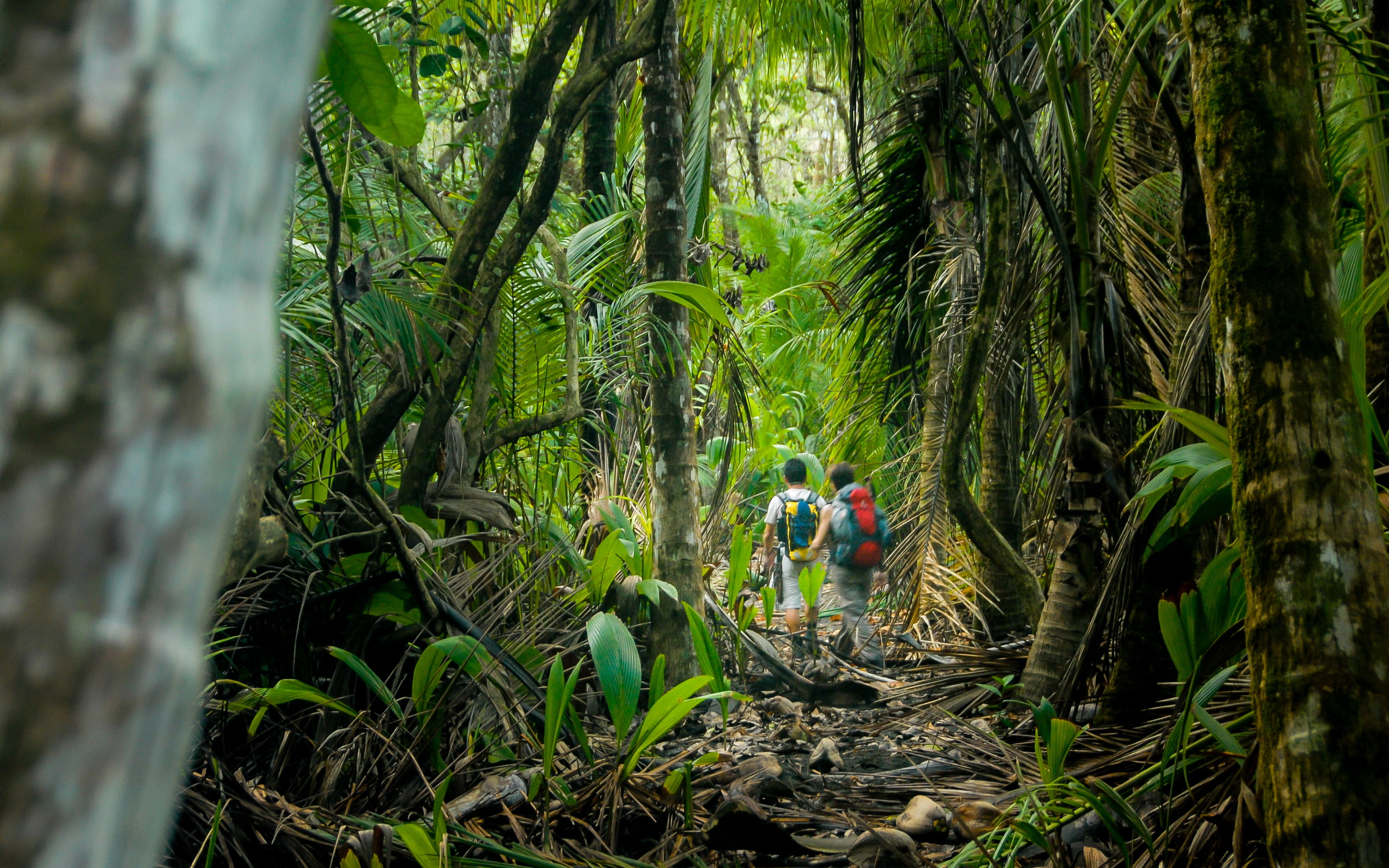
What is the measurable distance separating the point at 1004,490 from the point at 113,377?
5286 mm

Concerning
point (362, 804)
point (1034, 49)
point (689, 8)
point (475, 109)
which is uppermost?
point (689, 8)

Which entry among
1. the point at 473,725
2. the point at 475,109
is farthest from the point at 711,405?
the point at 473,725

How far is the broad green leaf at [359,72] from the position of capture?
1.01 meters

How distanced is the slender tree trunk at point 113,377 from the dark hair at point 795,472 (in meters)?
6.07

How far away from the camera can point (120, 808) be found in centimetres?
24

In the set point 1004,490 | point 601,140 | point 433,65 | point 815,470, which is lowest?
point 1004,490

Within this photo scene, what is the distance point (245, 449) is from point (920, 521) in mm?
5209

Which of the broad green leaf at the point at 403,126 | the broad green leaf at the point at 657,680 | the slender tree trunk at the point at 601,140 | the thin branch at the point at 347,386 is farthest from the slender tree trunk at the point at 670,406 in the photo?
the broad green leaf at the point at 403,126

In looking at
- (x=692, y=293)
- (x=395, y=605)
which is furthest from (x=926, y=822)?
(x=692, y=293)

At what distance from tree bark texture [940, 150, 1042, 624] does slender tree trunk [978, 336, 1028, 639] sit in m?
1.26

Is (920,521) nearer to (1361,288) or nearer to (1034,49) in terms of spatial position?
(1034,49)

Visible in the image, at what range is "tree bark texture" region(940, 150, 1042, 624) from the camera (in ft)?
11.5

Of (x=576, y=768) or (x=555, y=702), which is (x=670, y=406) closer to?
(x=576, y=768)

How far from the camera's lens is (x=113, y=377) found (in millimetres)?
224
